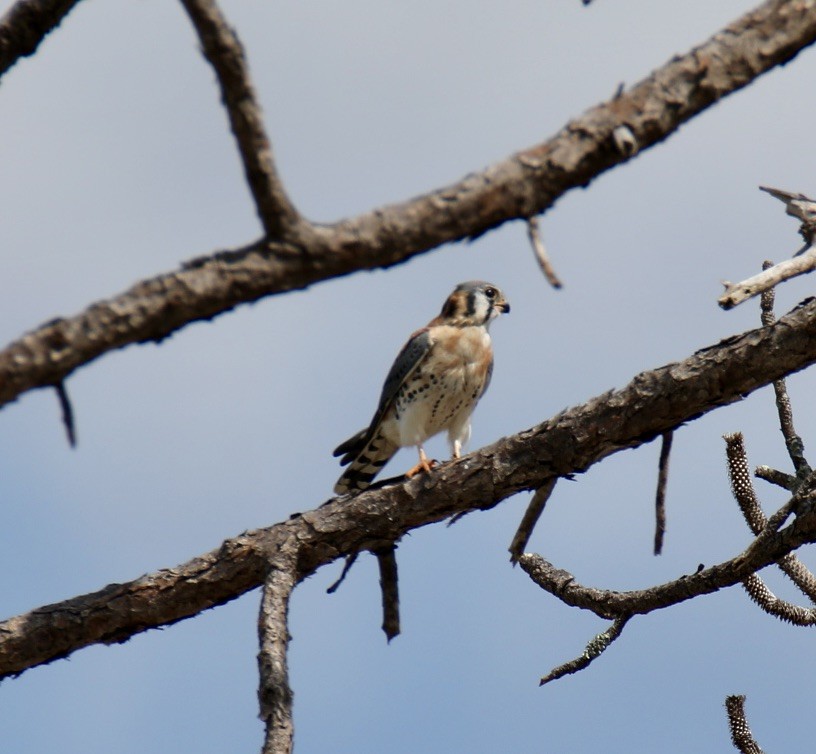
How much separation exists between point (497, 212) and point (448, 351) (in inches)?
206

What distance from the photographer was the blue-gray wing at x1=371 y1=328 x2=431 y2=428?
736 centimetres

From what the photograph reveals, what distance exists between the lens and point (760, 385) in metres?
4.01

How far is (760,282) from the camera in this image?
3227 millimetres

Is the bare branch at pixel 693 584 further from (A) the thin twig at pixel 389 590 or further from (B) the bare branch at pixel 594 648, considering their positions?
(A) the thin twig at pixel 389 590

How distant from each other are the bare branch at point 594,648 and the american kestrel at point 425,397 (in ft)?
9.56

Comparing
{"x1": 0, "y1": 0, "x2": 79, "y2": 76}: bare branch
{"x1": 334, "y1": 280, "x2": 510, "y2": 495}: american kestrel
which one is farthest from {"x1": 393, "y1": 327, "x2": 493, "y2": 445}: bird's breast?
{"x1": 0, "y1": 0, "x2": 79, "y2": 76}: bare branch

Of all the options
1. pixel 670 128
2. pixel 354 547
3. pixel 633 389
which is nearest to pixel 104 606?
pixel 354 547

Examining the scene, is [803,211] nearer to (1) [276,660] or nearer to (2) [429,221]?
(2) [429,221]

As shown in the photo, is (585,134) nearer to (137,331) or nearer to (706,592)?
(137,331)

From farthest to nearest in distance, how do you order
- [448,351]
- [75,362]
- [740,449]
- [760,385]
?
[448,351], [740,449], [760,385], [75,362]

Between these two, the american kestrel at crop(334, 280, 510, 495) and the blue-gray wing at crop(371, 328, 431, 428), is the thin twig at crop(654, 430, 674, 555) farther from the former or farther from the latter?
the blue-gray wing at crop(371, 328, 431, 428)

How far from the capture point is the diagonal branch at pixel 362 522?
4199 mm

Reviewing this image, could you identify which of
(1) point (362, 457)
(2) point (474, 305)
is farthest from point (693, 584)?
(2) point (474, 305)

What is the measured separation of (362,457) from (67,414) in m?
5.33
